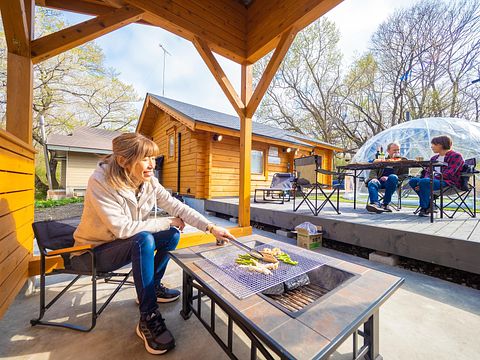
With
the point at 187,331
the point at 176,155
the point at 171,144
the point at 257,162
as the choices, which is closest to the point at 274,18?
the point at 187,331

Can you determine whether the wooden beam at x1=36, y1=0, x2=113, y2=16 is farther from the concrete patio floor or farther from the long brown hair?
the concrete patio floor

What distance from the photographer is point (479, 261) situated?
1.76 m

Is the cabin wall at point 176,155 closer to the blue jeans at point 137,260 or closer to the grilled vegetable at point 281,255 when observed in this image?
the blue jeans at point 137,260

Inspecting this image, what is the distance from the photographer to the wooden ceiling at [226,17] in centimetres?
224

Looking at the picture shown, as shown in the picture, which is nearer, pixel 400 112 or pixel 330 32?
pixel 400 112

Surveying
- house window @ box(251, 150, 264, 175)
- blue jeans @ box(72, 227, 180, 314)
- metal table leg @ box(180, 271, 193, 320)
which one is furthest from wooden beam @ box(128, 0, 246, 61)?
house window @ box(251, 150, 264, 175)

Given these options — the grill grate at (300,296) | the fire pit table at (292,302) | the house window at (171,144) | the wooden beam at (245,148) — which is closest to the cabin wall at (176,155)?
the house window at (171,144)

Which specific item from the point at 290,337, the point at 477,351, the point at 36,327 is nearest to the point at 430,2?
the point at 477,351

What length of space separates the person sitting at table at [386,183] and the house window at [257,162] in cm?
410

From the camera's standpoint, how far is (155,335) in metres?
1.19

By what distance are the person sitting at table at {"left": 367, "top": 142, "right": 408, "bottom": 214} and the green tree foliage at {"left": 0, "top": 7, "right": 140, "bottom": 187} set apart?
45.2 feet

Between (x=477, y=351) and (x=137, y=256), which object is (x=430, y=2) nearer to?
(x=477, y=351)

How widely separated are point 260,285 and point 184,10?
2946 millimetres

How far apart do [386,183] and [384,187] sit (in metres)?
0.23
